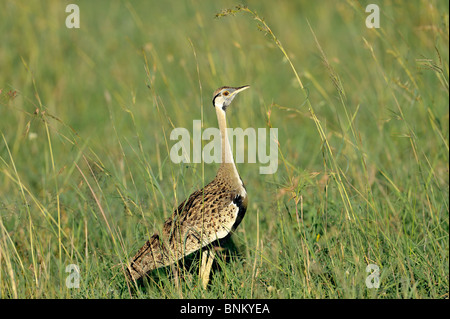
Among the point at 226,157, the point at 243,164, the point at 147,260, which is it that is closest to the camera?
the point at 147,260

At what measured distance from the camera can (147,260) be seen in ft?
12.3

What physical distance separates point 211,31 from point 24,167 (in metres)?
3.37

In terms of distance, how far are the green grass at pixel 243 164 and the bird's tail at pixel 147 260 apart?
12 cm

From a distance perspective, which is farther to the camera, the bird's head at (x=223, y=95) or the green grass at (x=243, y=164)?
the bird's head at (x=223, y=95)

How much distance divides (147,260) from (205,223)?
407 millimetres

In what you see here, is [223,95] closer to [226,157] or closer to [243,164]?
[226,157]

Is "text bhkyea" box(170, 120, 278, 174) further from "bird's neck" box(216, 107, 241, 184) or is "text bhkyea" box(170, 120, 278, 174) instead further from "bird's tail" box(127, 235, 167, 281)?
"bird's tail" box(127, 235, 167, 281)

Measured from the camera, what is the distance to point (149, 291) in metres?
3.60

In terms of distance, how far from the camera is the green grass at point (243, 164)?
11.6 feet

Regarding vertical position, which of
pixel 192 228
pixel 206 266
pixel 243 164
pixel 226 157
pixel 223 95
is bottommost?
pixel 206 266

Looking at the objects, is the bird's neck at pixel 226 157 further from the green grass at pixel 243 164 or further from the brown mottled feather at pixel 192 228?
the green grass at pixel 243 164

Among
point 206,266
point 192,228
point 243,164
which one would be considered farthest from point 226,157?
point 243,164

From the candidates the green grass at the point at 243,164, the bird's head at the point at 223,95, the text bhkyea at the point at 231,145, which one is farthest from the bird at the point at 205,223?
the text bhkyea at the point at 231,145
